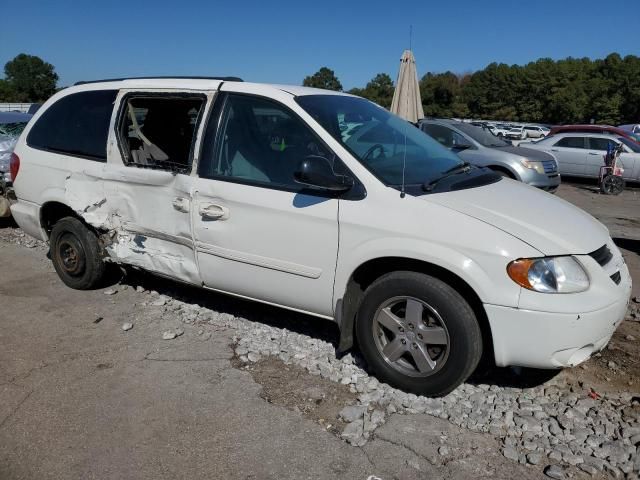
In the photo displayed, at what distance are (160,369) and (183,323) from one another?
30.2 inches

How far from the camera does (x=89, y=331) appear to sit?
419cm

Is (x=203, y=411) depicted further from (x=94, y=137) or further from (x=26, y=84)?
(x=26, y=84)

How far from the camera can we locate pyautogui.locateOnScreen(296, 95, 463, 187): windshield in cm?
345

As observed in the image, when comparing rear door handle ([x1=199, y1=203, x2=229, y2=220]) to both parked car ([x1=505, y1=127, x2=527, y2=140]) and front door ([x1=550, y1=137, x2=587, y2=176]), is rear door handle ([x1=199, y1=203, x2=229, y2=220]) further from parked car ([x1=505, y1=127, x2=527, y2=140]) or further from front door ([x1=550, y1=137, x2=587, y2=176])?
parked car ([x1=505, y1=127, x2=527, y2=140])

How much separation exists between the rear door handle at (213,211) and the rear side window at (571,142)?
A: 543 inches

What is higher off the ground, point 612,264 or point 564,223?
point 564,223

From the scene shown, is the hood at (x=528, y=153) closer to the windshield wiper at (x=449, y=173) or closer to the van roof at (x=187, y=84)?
the windshield wiper at (x=449, y=173)

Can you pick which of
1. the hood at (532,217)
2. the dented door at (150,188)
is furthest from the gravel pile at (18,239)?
the hood at (532,217)

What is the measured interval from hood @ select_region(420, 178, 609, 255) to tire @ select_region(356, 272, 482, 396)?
0.46 m

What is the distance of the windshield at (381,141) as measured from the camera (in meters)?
3.45

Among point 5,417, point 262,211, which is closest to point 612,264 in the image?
point 262,211

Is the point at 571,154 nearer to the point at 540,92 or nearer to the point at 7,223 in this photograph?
the point at 7,223

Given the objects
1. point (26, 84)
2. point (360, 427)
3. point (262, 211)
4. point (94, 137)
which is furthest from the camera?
point (26, 84)

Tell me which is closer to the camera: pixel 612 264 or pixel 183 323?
pixel 612 264
